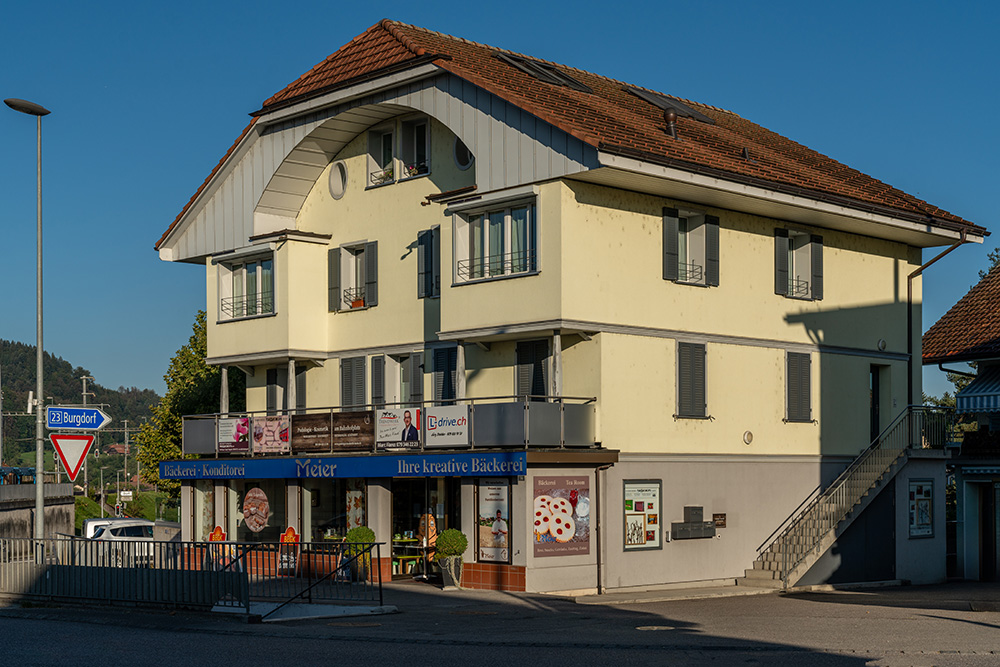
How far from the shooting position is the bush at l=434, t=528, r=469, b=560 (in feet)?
90.1

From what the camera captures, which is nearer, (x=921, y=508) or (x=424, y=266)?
(x=424, y=266)

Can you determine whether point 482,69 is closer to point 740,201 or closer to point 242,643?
point 740,201

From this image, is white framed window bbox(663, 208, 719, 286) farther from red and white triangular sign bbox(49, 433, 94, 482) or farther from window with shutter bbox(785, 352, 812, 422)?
red and white triangular sign bbox(49, 433, 94, 482)

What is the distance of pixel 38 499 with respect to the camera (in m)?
24.8

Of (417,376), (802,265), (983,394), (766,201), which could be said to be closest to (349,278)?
(417,376)

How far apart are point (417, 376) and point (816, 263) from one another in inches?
408

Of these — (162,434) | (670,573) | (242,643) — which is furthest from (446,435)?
(162,434)

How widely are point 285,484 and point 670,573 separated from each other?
10.00 m

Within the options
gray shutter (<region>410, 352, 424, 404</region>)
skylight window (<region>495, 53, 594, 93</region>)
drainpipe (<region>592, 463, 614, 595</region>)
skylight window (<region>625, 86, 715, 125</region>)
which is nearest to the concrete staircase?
drainpipe (<region>592, 463, 614, 595</region>)

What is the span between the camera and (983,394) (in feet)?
124

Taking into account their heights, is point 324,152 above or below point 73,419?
above

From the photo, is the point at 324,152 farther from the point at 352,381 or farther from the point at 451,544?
the point at 451,544

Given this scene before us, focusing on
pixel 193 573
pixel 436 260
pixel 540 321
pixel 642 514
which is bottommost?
pixel 193 573

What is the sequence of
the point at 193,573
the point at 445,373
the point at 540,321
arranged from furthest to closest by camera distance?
the point at 445,373, the point at 540,321, the point at 193,573
